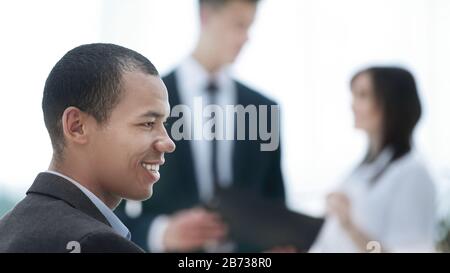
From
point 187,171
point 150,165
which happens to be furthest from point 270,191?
point 150,165

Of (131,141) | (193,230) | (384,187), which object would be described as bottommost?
(193,230)

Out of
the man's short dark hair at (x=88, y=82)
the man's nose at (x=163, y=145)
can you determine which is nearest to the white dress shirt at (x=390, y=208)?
the man's nose at (x=163, y=145)

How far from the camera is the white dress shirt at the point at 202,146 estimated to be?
2781 millimetres

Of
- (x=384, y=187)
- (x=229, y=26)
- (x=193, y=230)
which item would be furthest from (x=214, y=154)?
(x=384, y=187)

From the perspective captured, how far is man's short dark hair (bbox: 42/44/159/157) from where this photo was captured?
1307 millimetres

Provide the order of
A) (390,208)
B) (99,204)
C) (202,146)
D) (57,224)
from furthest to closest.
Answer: (390,208), (202,146), (99,204), (57,224)

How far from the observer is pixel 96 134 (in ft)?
4.35

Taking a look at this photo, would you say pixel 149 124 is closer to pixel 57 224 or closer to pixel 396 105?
pixel 57 224

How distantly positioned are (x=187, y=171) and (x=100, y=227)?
1647mm

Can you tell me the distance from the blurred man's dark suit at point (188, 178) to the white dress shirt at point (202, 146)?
16 millimetres

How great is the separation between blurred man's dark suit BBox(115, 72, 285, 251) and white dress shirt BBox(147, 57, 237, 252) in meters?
0.02

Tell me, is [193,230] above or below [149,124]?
below

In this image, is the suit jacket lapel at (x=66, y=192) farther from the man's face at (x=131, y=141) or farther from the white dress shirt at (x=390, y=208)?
the white dress shirt at (x=390, y=208)

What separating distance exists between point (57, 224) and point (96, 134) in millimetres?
182
